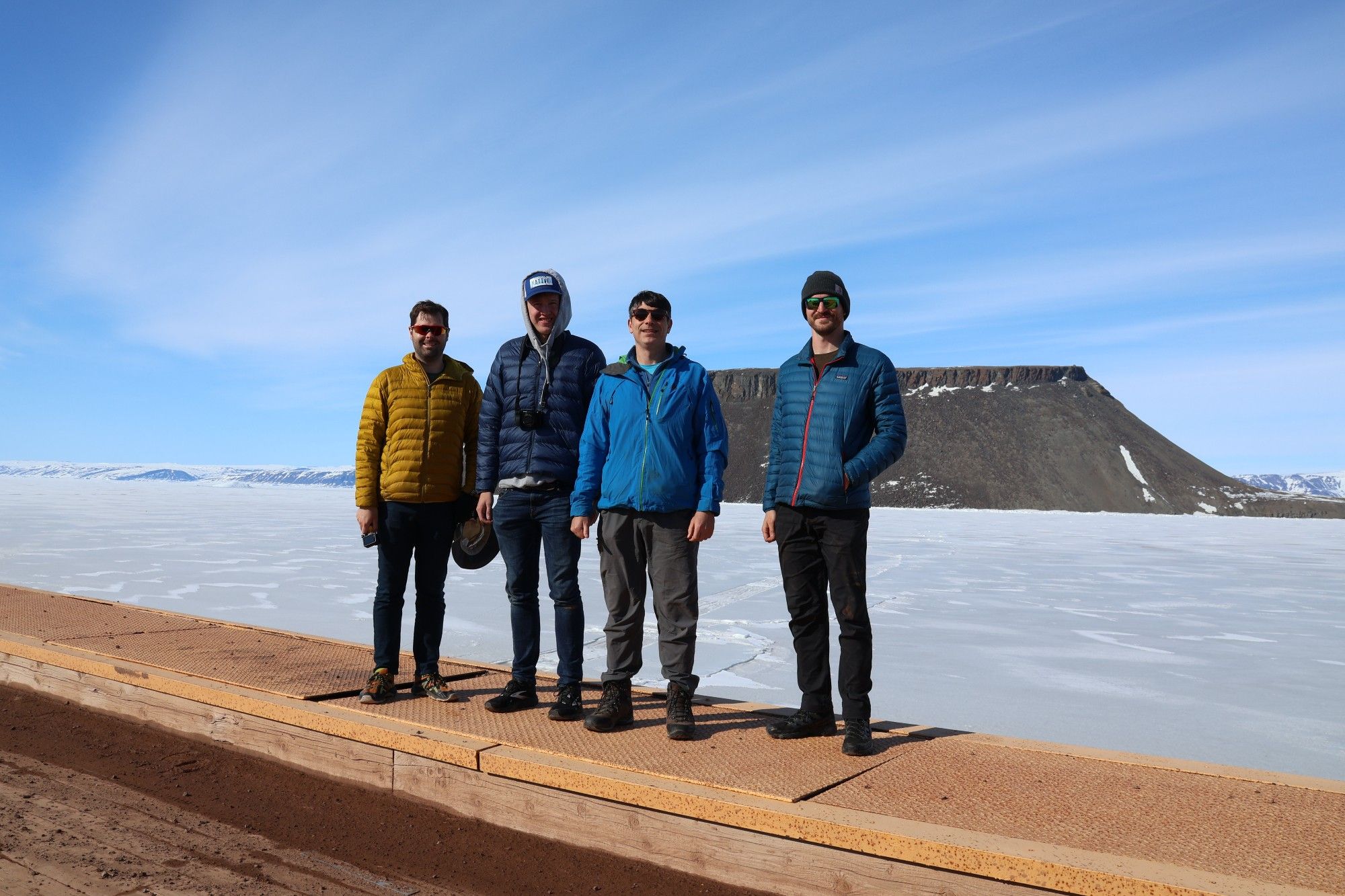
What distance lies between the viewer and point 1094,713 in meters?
5.40

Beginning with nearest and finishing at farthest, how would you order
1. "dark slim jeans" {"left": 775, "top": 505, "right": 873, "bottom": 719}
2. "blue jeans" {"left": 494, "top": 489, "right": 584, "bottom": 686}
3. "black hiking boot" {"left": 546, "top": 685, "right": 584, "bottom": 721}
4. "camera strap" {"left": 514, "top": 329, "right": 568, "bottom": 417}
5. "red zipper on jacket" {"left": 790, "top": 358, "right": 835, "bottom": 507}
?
1. "dark slim jeans" {"left": 775, "top": 505, "right": 873, "bottom": 719}
2. "red zipper on jacket" {"left": 790, "top": 358, "right": 835, "bottom": 507}
3. "black hiking boot" {"left": 546, "top": 685, "right": 584, "bottom": 721}
4. "blue jeans" {"left": 494, "top": 489, "right": 584, "bottom": 686}
5. "camera strap" {"left": 514, "top": 329, "right": 568, "bottom": 417}

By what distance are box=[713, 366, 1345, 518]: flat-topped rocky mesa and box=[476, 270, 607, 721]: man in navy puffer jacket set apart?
78572 mm

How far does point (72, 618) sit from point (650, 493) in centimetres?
480

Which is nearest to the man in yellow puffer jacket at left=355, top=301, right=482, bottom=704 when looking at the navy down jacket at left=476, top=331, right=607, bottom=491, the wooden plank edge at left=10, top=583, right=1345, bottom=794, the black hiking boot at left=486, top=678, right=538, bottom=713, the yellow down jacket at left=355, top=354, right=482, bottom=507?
the yellow down jacket at left=355, top=354, right=482, bottom=507

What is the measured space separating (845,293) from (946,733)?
74.1 inches

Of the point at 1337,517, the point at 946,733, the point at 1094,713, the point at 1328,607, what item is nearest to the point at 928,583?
the point at 1328,607

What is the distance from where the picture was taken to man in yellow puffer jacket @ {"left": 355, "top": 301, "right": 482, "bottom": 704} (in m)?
4.09

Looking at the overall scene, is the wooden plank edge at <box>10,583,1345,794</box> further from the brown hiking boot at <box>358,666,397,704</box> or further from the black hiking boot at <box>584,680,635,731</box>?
the brown hiking boot at <box>358,666,397,704</box>

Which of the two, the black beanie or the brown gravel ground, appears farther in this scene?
the black beanie

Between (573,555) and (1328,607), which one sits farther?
(1328,607)

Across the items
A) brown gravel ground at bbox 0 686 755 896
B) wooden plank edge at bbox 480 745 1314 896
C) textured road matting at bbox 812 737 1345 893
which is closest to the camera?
wooden plank edge at bbox 480 745 1314 896

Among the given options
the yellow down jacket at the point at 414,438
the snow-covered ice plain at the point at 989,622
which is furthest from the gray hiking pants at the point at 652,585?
the snow-covered ice plain at the point at 989,622

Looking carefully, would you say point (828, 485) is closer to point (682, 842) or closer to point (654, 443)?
point (654, 443)

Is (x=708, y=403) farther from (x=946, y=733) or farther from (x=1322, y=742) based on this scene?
(x=1322, y=742)
